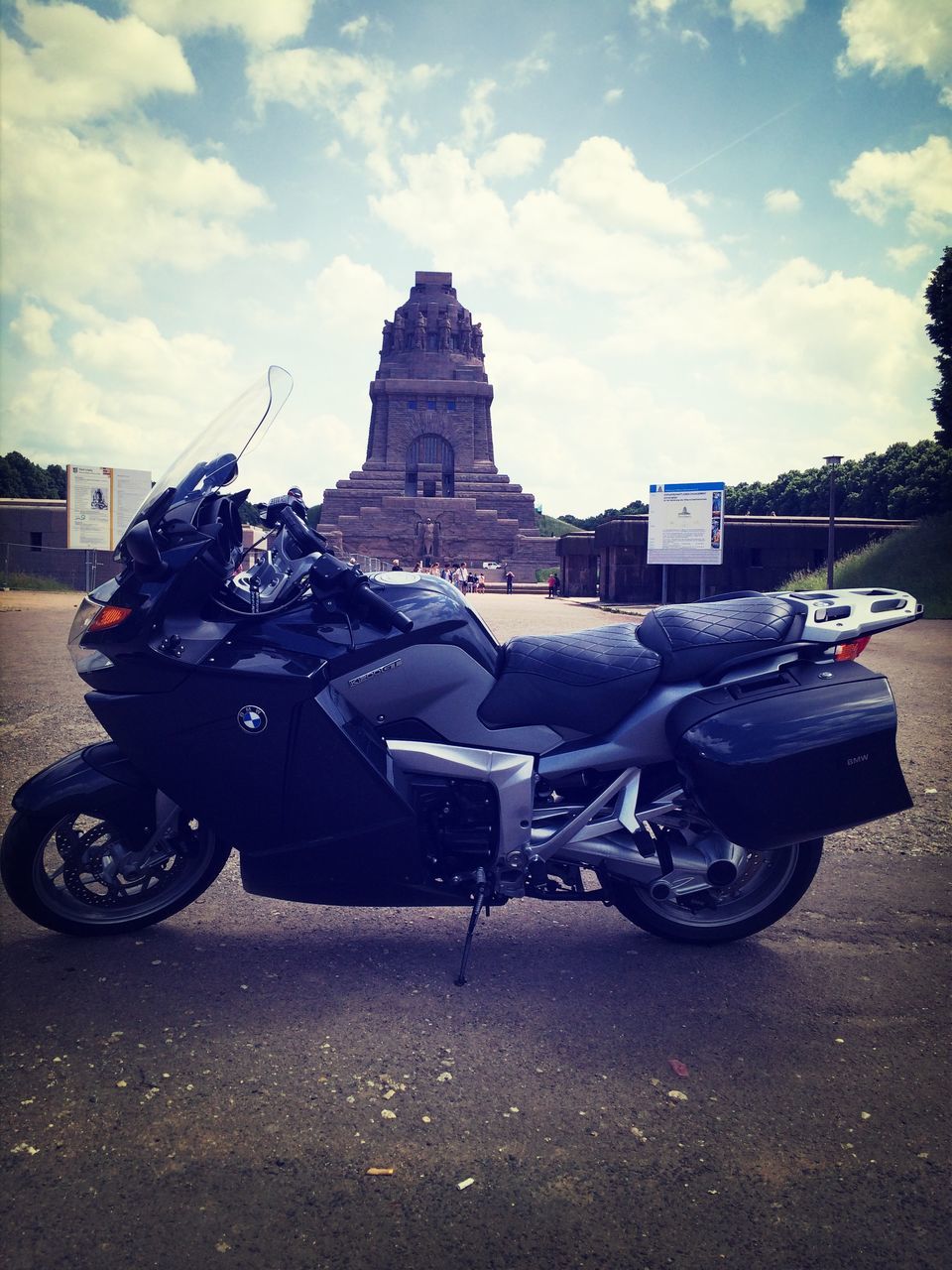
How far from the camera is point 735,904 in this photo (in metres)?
3.17

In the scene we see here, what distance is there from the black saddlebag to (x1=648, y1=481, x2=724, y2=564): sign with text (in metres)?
18.6

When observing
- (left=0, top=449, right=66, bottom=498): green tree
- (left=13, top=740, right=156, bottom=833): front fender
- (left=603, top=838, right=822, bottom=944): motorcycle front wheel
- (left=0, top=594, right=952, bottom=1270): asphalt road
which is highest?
(left=0, top=449, right=66, bottom=498): green tree

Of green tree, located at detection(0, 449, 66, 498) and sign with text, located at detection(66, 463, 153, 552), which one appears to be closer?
sign with text, located at detection(66, 463, 153, 552)

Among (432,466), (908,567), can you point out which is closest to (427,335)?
(432,466)

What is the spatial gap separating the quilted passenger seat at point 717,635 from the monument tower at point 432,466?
5785 centimetres

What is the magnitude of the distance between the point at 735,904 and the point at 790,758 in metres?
0.73

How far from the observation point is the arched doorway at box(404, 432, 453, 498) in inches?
2943

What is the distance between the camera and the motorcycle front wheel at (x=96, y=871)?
303 centimetres

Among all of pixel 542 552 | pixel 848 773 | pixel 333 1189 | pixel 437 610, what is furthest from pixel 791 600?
pixel 542 552

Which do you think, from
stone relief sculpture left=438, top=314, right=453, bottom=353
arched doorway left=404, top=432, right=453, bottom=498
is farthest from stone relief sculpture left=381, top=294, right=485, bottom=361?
arched doorway left=404, top=432, right=453, bottom=498

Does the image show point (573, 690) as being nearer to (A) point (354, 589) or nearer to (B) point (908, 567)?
(A) point (354, 589)

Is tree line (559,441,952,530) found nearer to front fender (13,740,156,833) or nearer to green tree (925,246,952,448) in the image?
green tree (925,246,952,448)

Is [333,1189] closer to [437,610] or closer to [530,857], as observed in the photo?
[530,857]

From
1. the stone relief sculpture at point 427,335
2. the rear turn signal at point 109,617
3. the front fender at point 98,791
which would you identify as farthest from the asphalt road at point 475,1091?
the stone relief sculpture at point 427,335
